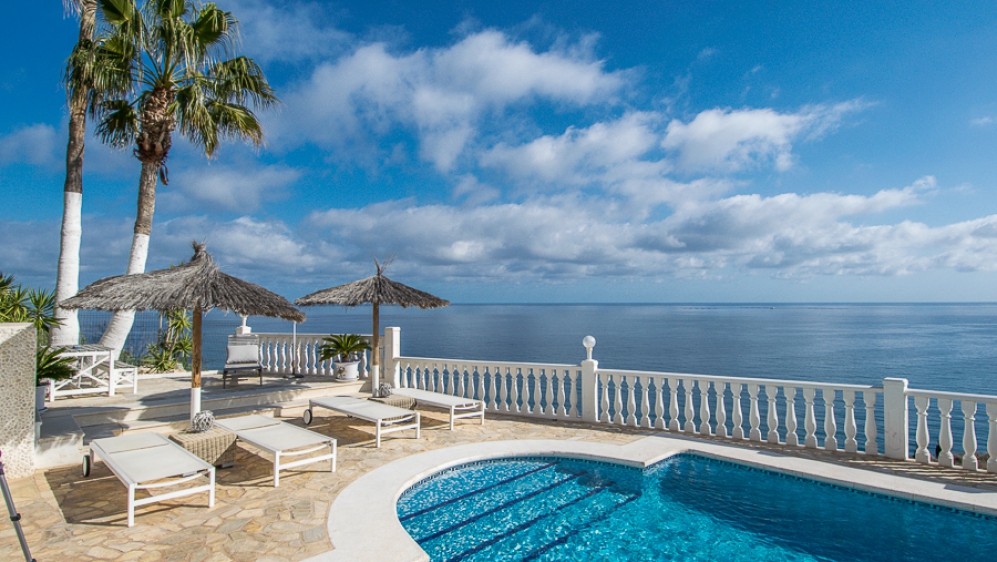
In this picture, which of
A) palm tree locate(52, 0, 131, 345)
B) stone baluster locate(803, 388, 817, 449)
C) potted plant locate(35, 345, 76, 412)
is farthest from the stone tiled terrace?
palm tree locate(52, 0, 131, 345)

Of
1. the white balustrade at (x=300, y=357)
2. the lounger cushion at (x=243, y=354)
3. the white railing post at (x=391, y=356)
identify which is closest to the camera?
the lounger cushion at (x=243, y=354)

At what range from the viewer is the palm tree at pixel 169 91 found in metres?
10.9

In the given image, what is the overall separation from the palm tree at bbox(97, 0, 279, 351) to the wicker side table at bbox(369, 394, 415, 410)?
6.64 metres

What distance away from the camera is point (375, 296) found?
906 centimetres

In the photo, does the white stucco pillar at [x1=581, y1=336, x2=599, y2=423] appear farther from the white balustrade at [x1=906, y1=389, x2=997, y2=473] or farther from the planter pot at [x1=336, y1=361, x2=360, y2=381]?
the planter pot at [x1=336, y1=361, x2=360, y2=381]

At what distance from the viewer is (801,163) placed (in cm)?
1945

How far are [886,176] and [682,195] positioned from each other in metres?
7.97

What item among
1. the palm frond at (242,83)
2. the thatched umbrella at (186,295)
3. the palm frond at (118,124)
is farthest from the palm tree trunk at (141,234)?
the thatched umbrella at (186,295)

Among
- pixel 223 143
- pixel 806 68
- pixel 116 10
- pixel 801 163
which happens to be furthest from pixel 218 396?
pixel 801 163

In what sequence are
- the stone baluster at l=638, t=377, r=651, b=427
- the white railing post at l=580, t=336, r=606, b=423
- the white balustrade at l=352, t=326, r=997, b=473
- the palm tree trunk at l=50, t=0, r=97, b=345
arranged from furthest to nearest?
the palm tree trunk at l=50, t=0, r=97, b=345 < the white railing post at l=580, t=336, r=606, b=423 < the stone baluster at l=638, t=377, r=651, b=427 < the white balustrade at l=352, t=326, r=997, b=473

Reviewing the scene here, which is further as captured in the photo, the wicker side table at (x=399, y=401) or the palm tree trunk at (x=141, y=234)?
the palm tree trunk at (x=141, y=234)

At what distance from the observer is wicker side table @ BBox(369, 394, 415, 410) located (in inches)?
330

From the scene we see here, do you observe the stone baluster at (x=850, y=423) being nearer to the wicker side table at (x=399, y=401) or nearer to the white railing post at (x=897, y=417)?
the white railing post at (x=897, y=417)

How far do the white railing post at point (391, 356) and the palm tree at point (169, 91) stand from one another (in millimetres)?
5675
